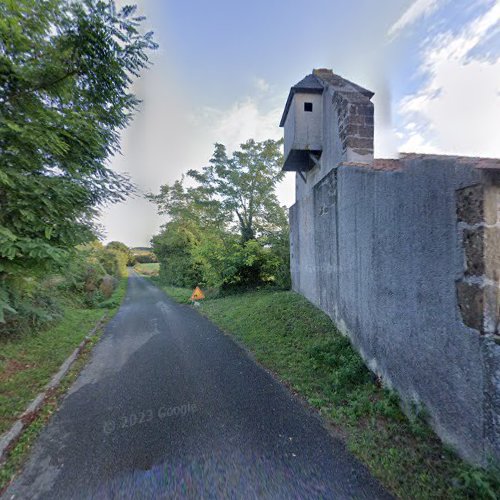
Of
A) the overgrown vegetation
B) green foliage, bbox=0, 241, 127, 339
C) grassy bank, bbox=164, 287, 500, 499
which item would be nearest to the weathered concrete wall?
grassy bank, bbox=164, 287, 500, 499

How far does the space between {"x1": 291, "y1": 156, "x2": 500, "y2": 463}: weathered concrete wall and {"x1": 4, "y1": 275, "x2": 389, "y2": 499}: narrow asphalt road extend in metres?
1.01

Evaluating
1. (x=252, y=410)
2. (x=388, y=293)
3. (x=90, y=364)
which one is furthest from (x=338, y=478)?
(x=90, y=364)

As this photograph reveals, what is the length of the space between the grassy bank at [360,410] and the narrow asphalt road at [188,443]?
0.22 metres

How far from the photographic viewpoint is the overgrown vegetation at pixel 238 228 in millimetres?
11453

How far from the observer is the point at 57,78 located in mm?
3248

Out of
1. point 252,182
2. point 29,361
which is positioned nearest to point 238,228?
point 252,182

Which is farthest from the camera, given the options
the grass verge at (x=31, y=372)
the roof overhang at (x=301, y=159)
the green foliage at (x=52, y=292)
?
the roof overhang at (x=301, y=159)

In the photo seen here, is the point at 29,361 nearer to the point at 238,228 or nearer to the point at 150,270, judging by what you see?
the point at 238,228

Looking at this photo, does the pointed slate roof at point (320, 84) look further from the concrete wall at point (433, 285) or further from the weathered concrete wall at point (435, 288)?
the weathered concrete wall at point (435, 288)

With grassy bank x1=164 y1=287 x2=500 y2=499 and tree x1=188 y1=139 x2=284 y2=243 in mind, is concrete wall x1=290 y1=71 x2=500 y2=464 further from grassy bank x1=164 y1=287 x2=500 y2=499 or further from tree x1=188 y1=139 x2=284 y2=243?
tree x1=188 y1=139 x2=284 y2=243

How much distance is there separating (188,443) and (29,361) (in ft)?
14.1

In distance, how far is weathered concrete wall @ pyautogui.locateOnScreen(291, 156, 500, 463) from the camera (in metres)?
1.82

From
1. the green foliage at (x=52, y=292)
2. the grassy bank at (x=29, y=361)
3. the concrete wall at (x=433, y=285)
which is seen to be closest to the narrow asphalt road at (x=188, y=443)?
the grassy bank at (x=29, y=361)

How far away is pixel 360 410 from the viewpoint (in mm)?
2867
